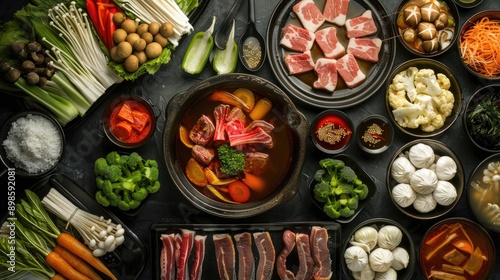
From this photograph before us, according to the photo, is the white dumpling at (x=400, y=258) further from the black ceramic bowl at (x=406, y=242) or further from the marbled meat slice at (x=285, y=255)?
the marbled meat slice at (x=285, y=255)

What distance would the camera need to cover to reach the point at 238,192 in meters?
4.59

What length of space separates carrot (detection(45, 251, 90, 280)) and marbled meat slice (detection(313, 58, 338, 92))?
206 centimetres

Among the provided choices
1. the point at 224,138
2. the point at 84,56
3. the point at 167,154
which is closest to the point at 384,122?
the point at 224,138

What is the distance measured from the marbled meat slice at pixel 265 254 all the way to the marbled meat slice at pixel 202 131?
71 centimetres

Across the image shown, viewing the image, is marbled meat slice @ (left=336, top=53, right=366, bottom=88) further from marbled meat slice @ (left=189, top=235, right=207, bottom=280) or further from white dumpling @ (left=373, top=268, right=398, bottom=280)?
marbled meat slice @ (left=189, top=235, right=207, bottom=280)

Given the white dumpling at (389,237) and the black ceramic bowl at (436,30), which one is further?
the black ceramic bowl at (436,30)

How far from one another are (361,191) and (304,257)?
1.92ft

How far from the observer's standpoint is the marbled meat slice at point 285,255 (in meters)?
4.54

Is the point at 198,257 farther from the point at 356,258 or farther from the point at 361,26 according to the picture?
the point at 361,26

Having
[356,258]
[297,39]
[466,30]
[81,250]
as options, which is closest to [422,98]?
[466,30]

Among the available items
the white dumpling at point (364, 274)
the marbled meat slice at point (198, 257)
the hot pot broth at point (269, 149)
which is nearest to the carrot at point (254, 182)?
the hot pot broth at point (269, 149)

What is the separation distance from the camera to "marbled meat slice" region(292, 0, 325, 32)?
478 centimetres

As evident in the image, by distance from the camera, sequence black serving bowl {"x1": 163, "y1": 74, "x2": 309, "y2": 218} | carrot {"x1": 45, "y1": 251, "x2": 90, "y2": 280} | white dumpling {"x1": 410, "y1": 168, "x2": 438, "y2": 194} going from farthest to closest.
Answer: white dumpling {"x1": 410, "y1": 168, "x2": 438, "y2": 194}, carrot {"x1": 45, "y1": 251, "x2": 90, "y2": 280}, black serving bowl {"x1": 163, "y1": 74, "x2": 309, "y2": 218}

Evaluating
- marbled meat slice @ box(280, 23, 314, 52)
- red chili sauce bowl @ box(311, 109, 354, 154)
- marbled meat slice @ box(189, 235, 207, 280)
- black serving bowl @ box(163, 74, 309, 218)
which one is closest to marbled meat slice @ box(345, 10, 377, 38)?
marbled meat slice @ box(280, 23, 314, 52)
